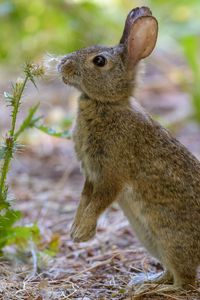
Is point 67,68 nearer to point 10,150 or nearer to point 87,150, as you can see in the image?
point 87,150

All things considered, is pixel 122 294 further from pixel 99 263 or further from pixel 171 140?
pixel 171 140

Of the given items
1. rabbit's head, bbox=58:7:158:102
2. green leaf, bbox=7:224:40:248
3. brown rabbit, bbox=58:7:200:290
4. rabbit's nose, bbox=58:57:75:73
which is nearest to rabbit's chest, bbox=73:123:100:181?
brown rabbit, bbox=58:7:200:290

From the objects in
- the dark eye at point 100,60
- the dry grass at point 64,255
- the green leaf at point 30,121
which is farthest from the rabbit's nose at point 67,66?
the dry grass at point 64,255

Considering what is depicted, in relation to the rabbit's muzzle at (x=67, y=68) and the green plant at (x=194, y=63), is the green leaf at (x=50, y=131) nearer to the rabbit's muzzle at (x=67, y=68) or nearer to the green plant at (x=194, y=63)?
→ the rabbit's muzzle at (x=67, y=68)

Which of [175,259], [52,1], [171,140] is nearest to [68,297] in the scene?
[175,259]

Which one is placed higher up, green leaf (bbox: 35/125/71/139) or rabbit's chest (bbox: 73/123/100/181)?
green leaf (bbox: 35/125/71/139)

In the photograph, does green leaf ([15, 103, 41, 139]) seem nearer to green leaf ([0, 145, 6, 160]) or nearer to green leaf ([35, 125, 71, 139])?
green leaf ([35, 125, 71, 139])

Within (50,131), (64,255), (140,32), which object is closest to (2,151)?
(50,131)
